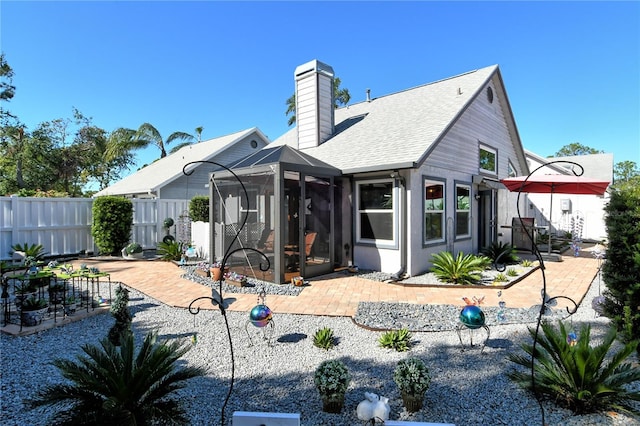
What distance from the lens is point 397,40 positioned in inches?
461

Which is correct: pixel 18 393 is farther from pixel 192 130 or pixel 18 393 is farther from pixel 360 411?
pixel 192 130

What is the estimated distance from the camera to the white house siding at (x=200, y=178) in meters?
15.7

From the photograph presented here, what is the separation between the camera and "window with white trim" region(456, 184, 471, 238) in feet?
31.9

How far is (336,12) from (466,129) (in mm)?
5328

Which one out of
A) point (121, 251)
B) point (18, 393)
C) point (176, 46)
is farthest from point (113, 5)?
point (18, 393)

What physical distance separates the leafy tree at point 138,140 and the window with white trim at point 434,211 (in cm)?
2501

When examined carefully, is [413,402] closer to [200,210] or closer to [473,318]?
[473,318]

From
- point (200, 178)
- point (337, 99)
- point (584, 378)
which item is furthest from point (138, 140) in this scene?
point (584, 378)

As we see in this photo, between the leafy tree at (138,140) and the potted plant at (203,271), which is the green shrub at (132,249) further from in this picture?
the leafy tree at (138,140)

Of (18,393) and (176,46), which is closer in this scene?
(18,393)

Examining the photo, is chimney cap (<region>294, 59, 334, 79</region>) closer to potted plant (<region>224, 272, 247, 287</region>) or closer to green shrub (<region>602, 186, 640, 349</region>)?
potted plant (<region>224, 272, 247, 287</region>)

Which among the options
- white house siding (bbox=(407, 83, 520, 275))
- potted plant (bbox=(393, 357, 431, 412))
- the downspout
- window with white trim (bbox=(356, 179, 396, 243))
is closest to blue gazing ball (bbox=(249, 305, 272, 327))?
potted plant (bbox=(393, 357, 431, 412))

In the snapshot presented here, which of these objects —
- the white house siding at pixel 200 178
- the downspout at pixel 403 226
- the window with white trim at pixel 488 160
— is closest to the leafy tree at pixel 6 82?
the white house siding at pixel 200 178

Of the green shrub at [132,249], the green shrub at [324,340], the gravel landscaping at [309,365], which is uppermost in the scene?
the green shrub at [132,249]
